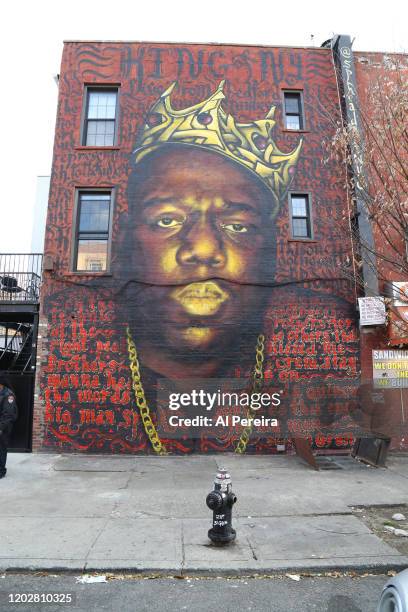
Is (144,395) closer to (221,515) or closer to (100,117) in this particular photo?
(221,515)

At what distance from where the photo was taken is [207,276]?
11.8 m

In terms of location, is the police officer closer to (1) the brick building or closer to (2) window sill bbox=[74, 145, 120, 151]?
(1) the brick building

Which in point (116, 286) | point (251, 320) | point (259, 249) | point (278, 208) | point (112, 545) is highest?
point (278, 208)

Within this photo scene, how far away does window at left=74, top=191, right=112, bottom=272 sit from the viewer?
1205 cm

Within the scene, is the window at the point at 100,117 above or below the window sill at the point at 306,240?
above

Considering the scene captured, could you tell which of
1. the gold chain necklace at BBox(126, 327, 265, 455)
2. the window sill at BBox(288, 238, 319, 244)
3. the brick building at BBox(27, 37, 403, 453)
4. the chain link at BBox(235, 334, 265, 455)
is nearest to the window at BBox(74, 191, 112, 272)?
the brick building at BBox(27, 37, 403, 453)

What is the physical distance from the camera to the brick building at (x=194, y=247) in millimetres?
11344

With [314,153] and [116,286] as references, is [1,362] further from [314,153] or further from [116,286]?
[314,153]

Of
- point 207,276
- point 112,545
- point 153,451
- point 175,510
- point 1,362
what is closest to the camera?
point 112,545

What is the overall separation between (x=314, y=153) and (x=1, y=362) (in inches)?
464

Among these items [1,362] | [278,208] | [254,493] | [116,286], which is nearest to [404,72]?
[278,208]

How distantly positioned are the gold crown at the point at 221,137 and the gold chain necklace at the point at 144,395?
4.00m

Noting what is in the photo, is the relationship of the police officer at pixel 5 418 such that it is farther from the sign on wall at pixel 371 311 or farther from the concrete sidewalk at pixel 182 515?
the sign on wall at pixel 371 311

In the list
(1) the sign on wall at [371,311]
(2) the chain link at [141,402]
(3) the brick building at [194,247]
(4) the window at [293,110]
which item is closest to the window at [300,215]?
(3) the brick building at [194,247]
